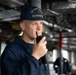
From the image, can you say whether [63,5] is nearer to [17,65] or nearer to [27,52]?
[27,52]

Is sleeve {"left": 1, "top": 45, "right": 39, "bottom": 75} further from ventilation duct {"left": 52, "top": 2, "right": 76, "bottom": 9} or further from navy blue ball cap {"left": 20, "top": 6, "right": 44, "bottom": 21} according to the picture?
ventilation duct {"left": 52, "top": 2, "right": 76, "bottom": 9}

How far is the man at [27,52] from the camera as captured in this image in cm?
147

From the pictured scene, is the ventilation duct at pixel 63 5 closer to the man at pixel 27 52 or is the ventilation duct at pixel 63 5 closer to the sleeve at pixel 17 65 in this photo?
the man at pixel 27 52

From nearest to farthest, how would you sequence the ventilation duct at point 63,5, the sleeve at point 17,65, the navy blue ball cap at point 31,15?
1. the sleeve at point 17,65
2. the navy blue ball cap at point 31,15
3. the ventilation duct at point 63,5

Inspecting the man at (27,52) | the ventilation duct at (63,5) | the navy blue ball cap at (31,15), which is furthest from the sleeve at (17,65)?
the ventilation duct at (63,5)

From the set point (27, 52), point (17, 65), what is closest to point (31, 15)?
point (27, 52)

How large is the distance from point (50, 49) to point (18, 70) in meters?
7.44

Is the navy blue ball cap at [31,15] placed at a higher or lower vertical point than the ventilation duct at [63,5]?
higher

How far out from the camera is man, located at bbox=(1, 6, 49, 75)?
4.82 feet

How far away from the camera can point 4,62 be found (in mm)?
1574

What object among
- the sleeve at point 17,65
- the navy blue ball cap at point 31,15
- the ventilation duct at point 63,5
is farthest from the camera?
the ventilation duct at point 63,5

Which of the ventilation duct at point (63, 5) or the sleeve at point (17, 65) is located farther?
the ventilation duct at point (63, 5)

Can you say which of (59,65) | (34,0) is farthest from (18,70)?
(59,65)

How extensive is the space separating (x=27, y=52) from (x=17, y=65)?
0.15 metres
